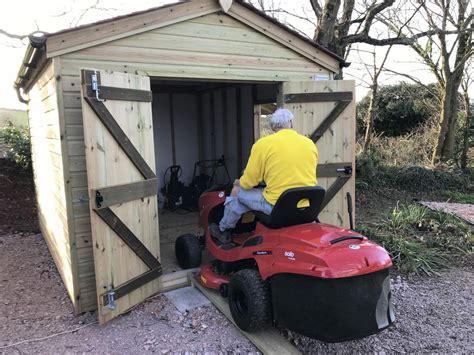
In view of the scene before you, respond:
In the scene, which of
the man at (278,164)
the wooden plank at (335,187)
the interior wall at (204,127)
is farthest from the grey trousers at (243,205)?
the interior wall at (204,127)

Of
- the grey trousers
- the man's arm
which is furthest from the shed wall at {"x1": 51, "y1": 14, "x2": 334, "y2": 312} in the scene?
the man's arm

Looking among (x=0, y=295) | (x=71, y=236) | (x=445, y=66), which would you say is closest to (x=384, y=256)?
(x=71, y=236)

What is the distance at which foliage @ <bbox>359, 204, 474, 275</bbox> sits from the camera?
4.56 meters

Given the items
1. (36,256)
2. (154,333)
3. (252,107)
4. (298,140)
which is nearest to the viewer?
(298,140)

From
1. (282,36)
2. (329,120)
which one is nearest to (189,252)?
(329,120)

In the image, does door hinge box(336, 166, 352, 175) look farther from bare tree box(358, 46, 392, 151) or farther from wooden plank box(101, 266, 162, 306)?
bare tree box(358, 46, 392, 151)

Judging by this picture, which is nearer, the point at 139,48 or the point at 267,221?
the point at 267,221

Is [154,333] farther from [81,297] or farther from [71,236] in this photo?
[71,236]

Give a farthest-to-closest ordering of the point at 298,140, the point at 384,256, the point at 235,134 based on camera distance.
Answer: the point at 235,134
the point at 298,140
the point at 384,256

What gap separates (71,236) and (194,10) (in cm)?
248

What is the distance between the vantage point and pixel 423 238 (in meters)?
5.22

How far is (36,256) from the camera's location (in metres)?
5.33

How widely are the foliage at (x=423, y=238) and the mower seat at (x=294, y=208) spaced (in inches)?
85.8

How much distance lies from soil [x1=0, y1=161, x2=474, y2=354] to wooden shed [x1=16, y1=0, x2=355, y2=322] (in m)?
0.22
